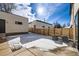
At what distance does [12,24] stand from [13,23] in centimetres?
2

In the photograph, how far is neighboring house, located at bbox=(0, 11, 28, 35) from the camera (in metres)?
2.62

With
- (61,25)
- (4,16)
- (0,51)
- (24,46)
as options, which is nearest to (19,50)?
(24,46)

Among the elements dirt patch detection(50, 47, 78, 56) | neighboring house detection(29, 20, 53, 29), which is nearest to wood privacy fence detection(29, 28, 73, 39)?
neighboring house detection(29, 20, 53, 29)

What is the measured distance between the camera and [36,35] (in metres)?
2.67

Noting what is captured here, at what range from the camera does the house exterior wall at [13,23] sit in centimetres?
262

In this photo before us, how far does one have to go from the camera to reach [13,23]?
265 cm

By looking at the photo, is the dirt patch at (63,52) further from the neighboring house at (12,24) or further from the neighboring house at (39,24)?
the neighboring house at (12,24)

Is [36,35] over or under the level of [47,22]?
under

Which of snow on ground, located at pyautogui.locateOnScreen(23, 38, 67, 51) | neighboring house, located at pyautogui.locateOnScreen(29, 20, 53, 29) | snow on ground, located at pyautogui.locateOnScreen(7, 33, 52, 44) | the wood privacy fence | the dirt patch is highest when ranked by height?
neighboring house, located at pyautogui.locateOnScreen(29, 20, 53, 29)

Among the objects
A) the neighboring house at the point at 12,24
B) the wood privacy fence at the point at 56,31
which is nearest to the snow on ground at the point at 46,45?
the wood privacy fence at the point at 56,31

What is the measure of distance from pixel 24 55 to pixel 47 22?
676 millimetres

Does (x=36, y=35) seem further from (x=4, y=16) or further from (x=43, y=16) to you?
(x=4, y=16)

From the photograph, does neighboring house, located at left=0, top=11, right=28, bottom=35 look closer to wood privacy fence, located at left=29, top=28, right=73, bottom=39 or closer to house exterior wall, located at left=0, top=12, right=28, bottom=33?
house exterior wall, located at left=0, top=12, right=28, bottom=33

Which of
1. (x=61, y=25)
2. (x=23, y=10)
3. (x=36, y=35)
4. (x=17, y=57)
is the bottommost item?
(x=17, y=57)
